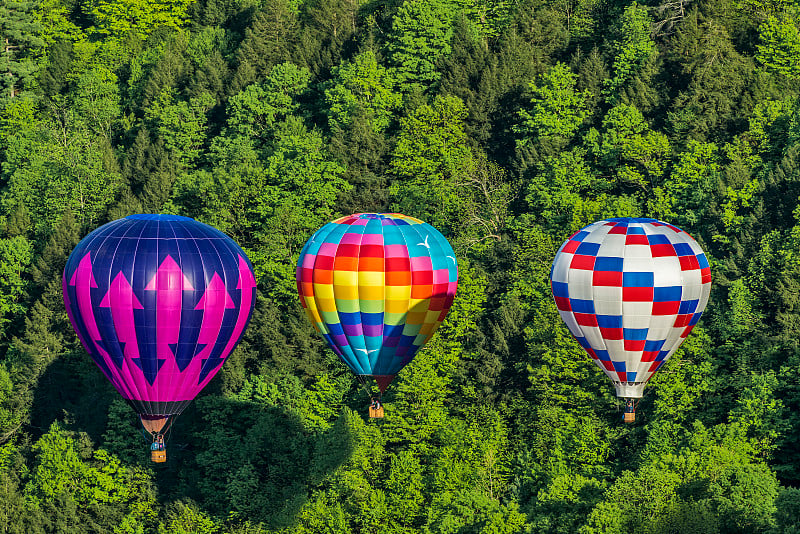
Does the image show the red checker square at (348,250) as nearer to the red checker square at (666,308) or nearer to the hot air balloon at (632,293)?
the hot air balloon at (632,293)

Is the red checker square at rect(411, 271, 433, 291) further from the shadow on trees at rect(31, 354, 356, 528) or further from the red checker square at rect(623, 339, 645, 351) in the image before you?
the shadow on trees at rect(31, 354, 356, 528)

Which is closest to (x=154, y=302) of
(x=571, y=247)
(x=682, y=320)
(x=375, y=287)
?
(x=375, y=287)

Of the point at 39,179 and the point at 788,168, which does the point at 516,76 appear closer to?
the point at 788,168

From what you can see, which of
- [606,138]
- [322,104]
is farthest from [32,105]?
[606,138]

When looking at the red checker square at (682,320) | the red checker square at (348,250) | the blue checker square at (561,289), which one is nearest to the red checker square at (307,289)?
the red checker square at (348,250)

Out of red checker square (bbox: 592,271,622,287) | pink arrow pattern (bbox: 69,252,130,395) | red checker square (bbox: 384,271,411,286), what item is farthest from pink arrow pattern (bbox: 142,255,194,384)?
red checker square (bbox: 592,271,622,287)

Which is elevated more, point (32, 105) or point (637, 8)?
point (637, 8)

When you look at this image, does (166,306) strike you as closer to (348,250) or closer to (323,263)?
(323,263)
